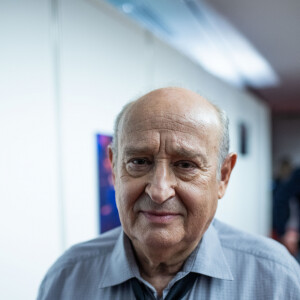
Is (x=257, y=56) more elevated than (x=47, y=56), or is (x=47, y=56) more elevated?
(x=257, y=56)

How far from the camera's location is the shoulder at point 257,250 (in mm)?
1043

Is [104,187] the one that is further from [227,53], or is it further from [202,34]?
[227,53]

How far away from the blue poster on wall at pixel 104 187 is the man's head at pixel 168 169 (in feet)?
3.66

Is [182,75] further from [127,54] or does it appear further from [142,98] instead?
[142,98]

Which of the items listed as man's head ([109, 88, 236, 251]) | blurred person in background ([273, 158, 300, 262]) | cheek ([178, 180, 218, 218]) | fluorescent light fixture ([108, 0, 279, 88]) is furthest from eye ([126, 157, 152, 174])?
blurred person in background ([273, 158, 300, 262])

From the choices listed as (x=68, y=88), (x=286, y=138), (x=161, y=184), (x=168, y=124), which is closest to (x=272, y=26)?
(x=68, y=88)

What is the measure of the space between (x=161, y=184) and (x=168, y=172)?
0.05 metres

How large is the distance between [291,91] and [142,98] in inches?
268

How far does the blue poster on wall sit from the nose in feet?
3.96

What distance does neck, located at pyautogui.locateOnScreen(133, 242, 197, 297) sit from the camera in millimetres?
1033

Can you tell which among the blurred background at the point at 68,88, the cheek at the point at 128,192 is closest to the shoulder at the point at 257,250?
the cheek at the point at 128,192

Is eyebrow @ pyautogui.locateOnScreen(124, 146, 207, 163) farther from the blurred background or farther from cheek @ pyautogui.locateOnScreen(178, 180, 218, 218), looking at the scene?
the blurred background

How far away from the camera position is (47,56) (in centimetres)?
179

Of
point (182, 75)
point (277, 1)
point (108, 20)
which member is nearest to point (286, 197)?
point (182, 75)
